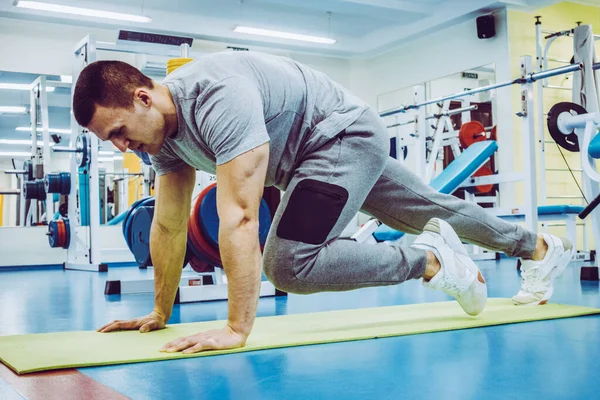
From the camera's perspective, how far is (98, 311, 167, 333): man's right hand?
183 centimetres

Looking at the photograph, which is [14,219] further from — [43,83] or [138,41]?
[138,41]

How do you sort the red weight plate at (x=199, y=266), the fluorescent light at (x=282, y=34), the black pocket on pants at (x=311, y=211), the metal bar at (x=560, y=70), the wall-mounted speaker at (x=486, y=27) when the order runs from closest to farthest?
the black pocket on pants at (x=311, y=211) < the red weight plate at (x=199, y=266) < the metal bar at (x=560, y=70) < the wall-mounted speaker at (x=486, y=27) < the fluorescent light at (x=282, y=34)

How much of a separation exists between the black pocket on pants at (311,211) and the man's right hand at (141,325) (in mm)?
524

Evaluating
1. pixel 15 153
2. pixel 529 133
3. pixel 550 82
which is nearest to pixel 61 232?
pixel 15 153

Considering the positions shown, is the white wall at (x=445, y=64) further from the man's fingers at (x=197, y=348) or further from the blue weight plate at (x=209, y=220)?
the man's fingers at (x=197, y=348)

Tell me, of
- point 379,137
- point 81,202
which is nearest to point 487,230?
point 379,137

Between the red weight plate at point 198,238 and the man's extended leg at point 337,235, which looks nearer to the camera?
the man's extended leg at point 337,235

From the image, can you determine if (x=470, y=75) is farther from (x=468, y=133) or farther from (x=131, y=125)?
(x=131, y=125)

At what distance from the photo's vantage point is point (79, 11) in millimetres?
6945

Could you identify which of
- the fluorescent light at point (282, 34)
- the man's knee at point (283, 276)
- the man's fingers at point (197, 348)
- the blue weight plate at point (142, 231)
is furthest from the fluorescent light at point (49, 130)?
the man's fingers at point (197, 348)

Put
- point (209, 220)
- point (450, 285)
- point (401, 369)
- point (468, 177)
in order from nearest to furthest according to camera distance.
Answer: point (401, 369)
point (450, 285)
point (209, 220)
point (468, 177)

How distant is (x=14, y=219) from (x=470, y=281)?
5857 mm

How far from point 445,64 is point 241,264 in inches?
281

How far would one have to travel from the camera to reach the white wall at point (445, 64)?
7082mm
